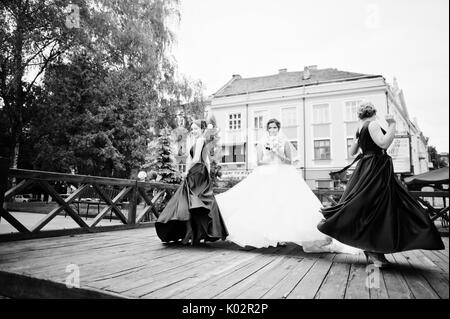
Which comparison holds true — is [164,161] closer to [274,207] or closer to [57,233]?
[57,233]

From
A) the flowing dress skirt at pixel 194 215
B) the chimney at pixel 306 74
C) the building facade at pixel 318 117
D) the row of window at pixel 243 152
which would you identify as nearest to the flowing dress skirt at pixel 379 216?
the flowing dress skirt at pixel 194 215

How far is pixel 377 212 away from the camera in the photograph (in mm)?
2393

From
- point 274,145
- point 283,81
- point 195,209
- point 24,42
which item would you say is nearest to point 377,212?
point 274,145

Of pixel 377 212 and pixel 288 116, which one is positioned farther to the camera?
pixel 288 116

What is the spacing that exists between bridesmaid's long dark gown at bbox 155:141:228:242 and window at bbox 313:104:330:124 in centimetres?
1695

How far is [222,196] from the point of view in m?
4.02

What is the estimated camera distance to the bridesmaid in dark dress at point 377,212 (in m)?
2.25

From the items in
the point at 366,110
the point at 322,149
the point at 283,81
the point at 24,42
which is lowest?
the point at 366,110

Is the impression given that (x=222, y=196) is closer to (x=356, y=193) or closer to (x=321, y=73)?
(x=356, y=193)

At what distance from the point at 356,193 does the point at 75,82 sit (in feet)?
39.8

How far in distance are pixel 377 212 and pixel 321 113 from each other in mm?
17966

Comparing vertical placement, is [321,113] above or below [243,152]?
above

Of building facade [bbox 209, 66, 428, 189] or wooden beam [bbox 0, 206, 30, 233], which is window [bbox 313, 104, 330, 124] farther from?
wooden beam [bbox 0, 206, 30, 233]

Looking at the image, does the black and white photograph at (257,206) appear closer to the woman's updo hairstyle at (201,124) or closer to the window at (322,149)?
the woman's updo hairstyle at (201,124)
